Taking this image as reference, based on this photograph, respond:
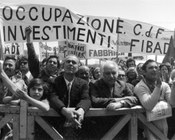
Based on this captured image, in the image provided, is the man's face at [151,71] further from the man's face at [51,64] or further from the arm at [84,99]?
the man's face at [51,64]

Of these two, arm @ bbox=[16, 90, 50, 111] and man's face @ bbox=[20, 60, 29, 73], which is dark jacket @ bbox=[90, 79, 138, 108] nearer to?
arm @ bbox=[16, 90, 50, 111]

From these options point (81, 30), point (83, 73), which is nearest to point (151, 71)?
point (83, 73)

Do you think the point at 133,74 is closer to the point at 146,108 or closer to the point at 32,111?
the point at 146,108

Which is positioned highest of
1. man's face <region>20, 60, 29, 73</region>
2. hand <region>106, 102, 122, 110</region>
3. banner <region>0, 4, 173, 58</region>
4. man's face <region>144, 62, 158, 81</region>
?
banner <region>0, 4, 173, 58</region>

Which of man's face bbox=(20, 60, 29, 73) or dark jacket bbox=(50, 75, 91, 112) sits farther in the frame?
man's face bbox=(20, 60, 29, 73)

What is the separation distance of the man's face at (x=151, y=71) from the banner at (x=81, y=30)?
12.3 feet

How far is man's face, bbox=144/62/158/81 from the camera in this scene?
13.7ft

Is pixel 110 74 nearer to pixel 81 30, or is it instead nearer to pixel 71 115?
pixel 71 115

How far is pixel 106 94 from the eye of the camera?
13.4 ft

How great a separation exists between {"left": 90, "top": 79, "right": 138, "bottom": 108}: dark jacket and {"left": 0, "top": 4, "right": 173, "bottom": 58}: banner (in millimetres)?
3658

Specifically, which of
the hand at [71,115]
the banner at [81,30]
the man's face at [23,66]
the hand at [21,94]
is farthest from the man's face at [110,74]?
the banner at [81,30]

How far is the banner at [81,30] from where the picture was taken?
24.5 feet

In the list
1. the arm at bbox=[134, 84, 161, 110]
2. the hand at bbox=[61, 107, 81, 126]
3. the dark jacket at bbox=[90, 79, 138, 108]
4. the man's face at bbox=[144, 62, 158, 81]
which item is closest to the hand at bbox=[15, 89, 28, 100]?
Result: the hand at bbox=[61, 107, 81, 126]

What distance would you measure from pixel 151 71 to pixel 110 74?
58cm
